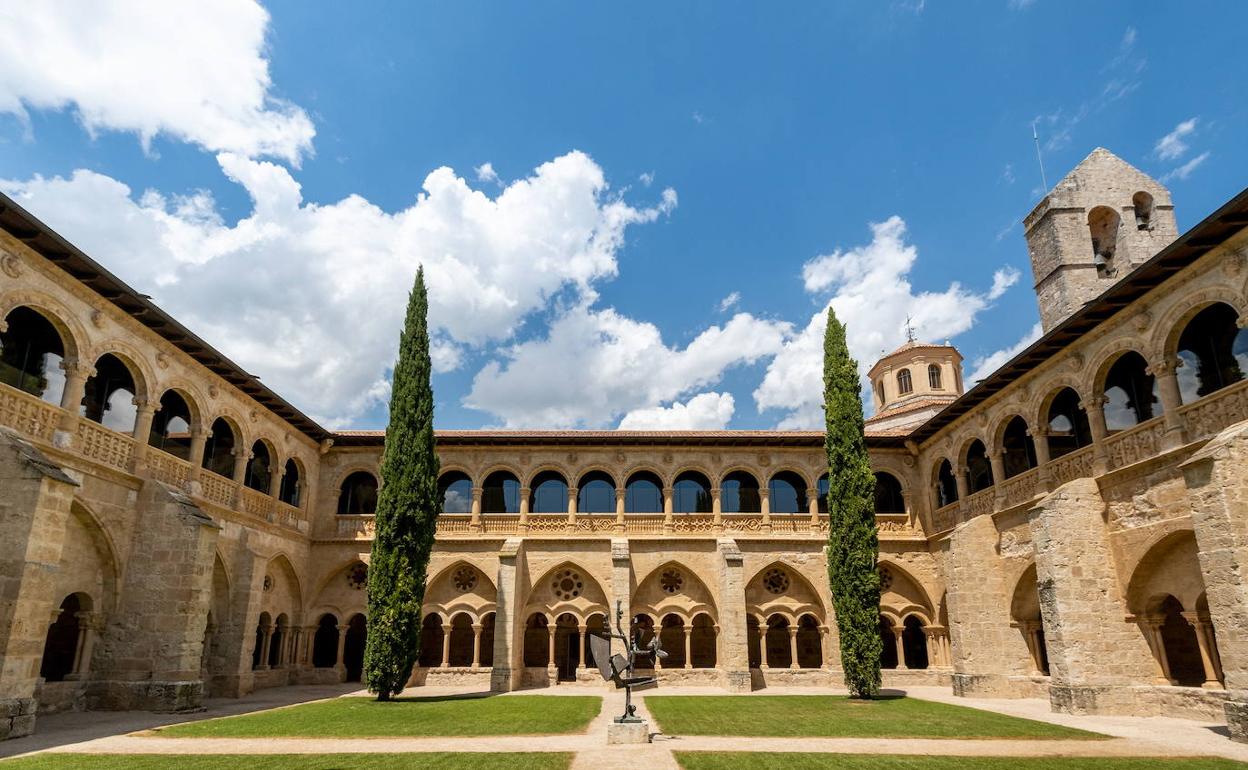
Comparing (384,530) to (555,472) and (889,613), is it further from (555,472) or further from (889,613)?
(889,613)

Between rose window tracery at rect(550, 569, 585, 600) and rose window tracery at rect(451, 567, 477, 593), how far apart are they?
2.57 metres

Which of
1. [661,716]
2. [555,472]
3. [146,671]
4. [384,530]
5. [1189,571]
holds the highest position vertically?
[555,472]

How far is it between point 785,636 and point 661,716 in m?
10.7

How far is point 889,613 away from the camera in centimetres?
2245

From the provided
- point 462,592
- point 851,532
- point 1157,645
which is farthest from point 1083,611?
point 462,592

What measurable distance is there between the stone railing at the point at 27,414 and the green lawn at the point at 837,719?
494 inches

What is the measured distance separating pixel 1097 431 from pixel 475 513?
1751 cm

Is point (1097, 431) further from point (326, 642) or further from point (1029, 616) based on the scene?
point (326, 642)

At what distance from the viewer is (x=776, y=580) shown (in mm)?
23031

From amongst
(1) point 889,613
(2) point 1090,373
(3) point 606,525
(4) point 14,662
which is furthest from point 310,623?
(2) point 1090,373

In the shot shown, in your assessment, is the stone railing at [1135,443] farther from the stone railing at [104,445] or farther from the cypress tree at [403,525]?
the stone railing at [104,445]

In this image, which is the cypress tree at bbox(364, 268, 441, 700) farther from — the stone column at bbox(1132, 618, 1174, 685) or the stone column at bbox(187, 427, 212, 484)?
the stone column at bbox(1132, 618, 1174, 685)

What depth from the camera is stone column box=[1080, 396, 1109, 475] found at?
15320mm

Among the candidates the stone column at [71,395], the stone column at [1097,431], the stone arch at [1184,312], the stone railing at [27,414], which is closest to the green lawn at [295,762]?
the stone railing at [27,414]
